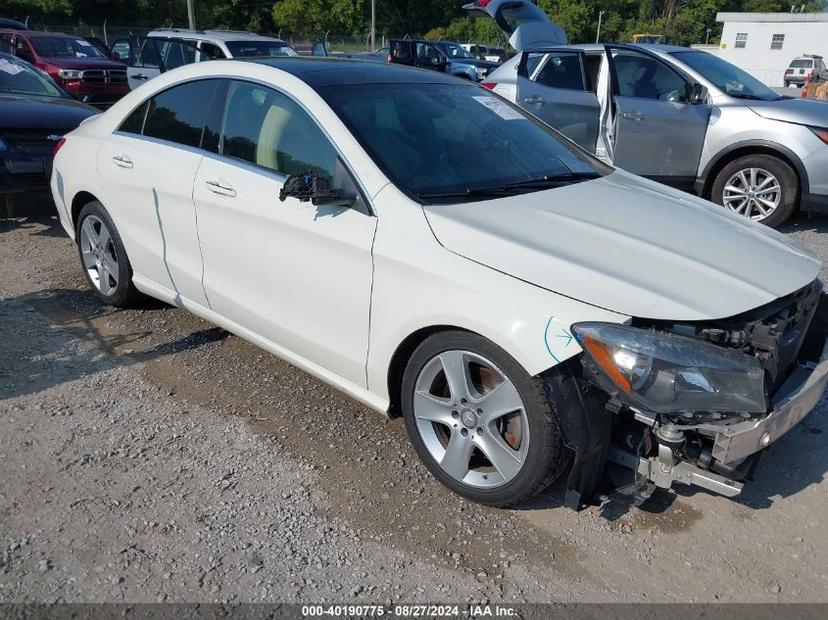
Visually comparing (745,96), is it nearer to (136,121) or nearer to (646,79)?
(646,79)

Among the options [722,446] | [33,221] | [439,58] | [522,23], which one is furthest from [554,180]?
[439,58]


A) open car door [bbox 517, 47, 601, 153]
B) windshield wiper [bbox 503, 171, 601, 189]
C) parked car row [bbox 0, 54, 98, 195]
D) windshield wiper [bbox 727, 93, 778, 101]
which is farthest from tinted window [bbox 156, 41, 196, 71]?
windshield wiper [bbox 503, 171, 601, 189]

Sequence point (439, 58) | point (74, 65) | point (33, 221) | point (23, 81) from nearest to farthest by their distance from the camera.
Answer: point (33, 221), point (23, 81), point (74, 65), point (439, 58)

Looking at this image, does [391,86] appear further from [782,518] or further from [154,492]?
[782,518]

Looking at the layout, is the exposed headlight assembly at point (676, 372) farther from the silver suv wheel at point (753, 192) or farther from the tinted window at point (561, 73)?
the tinted window at point (561, 73)

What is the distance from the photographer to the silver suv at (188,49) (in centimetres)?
1203

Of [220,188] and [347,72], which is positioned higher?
[347,72]

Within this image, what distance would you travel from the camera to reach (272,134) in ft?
11.7

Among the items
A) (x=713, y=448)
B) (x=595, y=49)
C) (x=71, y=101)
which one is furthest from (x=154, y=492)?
(x=595, y=49)

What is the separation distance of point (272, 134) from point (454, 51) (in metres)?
23.2

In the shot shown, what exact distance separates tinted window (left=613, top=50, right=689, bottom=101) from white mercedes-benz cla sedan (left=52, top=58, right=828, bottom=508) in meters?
3.83

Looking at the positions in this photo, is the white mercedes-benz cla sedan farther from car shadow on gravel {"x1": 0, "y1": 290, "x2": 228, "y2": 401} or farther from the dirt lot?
car shadow on gravel {"x1": 0, "y1": 290, "x2": 228, "y2": 401}

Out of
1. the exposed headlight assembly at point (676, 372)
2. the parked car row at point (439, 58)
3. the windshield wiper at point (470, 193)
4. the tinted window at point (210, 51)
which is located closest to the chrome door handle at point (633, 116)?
the windshield wiper at point (470, 193)

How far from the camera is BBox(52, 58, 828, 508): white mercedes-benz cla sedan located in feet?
8.19
